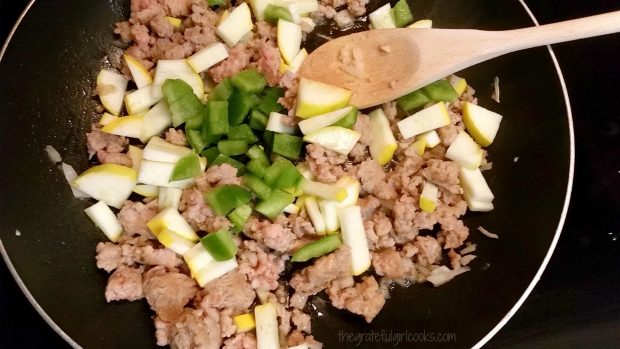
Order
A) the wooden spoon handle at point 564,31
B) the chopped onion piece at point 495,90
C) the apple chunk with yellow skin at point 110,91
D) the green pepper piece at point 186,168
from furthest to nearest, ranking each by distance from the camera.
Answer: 1. the chopped onion piece at point 495,90
2. the apple chunk with yellow skin at point 110,91
3. the green pepper piece at point 186,168
4. the wooden spoon handle at point 564,31

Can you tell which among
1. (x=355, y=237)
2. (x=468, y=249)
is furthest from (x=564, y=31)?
(x=355, y=237)

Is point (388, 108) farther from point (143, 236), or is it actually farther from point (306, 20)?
point (143, 236)

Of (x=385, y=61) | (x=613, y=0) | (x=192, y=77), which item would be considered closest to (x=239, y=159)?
(x=192, y=77)

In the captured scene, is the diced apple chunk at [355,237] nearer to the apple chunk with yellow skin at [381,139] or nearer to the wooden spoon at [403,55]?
the apple chunk with yellow skin at [381,139]

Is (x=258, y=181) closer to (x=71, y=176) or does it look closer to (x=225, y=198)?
(x=225, y=198)

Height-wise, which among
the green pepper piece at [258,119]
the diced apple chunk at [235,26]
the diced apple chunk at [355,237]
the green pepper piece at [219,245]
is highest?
the diced apple chunk at [235,26]

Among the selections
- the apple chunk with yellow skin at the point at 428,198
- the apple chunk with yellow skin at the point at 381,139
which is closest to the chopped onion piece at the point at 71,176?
the apple chunk with yellow skin at the point at 381,139

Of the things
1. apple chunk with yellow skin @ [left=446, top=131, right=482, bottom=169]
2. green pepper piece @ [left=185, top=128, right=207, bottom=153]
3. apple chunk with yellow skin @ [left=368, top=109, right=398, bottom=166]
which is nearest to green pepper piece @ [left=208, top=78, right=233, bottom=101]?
green pepper piece @ [left=185, top=128, right=207, bottom=153]
